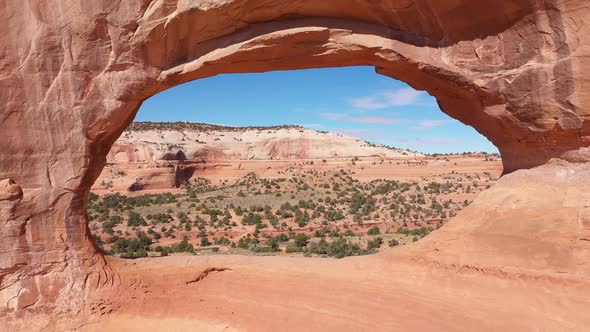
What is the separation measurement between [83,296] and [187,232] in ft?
46.9

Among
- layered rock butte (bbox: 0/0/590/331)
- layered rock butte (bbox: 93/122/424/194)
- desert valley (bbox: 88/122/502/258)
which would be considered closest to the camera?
layered rock butte (bbox: 0/0/590/331)

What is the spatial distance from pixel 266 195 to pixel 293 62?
26.7 metres

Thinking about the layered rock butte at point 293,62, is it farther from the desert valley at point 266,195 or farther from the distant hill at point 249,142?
the distant hill at point 249,142

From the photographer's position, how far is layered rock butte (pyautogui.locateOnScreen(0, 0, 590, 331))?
558cm

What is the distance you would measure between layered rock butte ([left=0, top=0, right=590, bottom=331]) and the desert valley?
7437mm

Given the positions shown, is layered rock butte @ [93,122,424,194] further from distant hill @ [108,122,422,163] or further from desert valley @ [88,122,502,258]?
desert valley @ [88,122,502,258]

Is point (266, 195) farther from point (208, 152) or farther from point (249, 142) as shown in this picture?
point (249, 142)

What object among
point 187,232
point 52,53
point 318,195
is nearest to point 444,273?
point 52,53

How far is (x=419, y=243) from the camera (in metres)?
6.70

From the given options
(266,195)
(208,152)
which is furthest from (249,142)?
(266,195)

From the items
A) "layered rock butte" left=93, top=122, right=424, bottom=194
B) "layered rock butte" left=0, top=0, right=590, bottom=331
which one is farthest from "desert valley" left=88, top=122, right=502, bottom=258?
"layered rock butte" left=0, top=0, right=590, bottom=331

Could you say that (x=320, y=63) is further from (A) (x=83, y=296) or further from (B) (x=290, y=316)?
(A) (x=83, y=296)

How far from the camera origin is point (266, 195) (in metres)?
33.0

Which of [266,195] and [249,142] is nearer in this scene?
[266,195]
